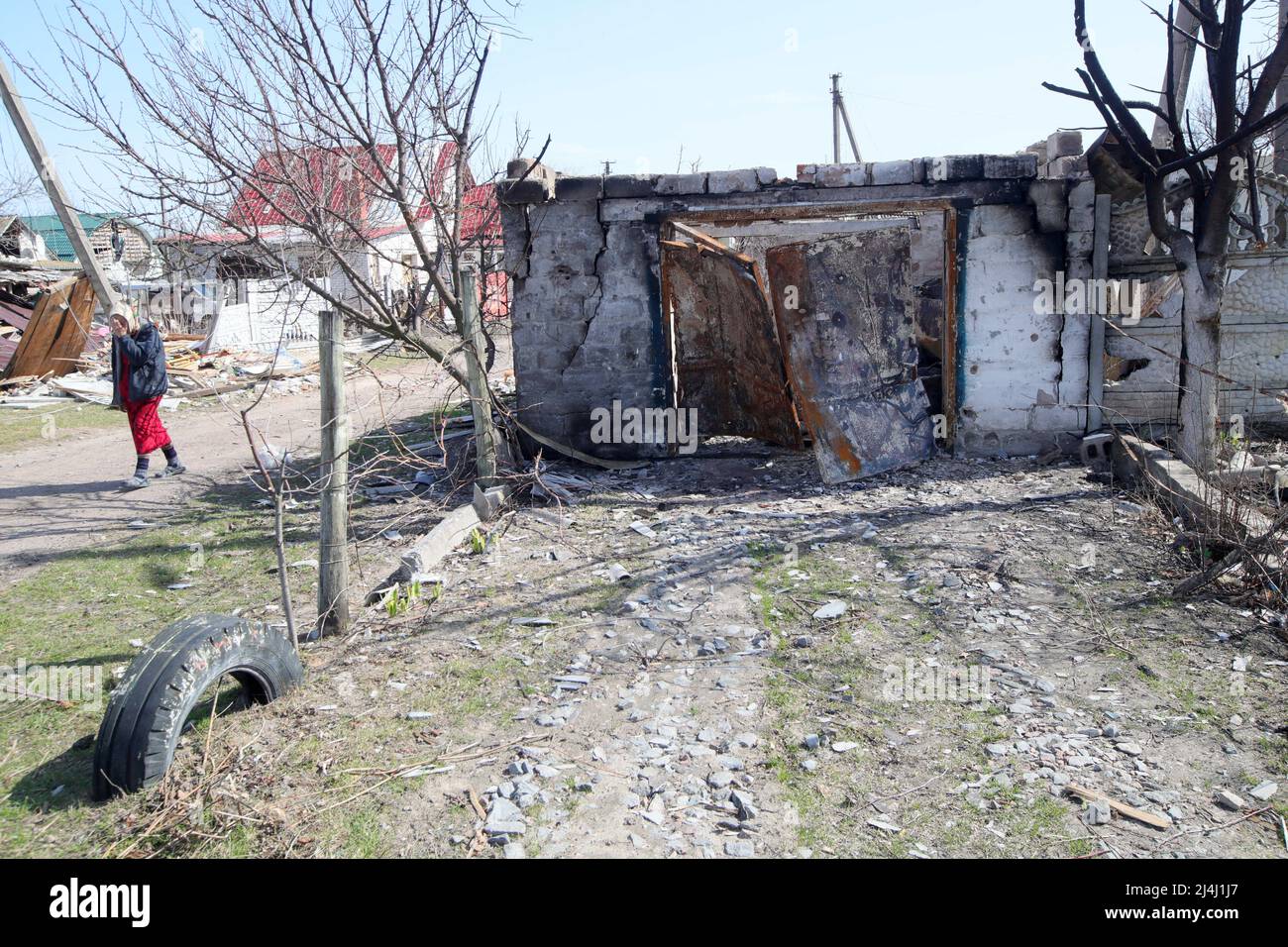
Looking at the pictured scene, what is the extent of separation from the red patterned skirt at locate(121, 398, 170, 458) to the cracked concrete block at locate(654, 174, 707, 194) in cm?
484

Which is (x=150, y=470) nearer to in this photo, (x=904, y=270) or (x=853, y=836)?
(x=904, y=270)

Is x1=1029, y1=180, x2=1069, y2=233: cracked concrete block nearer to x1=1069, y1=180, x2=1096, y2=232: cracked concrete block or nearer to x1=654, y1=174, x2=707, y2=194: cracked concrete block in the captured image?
x1=1069, y1=180, x2=1096, y2=232: cracked concrete block

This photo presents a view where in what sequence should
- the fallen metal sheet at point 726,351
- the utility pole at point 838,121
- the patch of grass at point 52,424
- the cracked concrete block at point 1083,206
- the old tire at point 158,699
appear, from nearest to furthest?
the old tire at point 158,699 → the cracked concrete block at point 1083,206 → the fallen metal sheet at point 726,351 → the patch of grass at point 52,424 → the utility pole at point 838,121

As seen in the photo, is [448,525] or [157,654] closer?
[157,654]

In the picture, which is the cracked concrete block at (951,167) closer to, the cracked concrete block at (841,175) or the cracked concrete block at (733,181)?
the cracked concrete block at (841,175)

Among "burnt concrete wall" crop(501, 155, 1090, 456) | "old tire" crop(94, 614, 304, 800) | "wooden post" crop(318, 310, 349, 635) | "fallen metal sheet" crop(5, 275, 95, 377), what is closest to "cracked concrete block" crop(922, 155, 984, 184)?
"burnt concrete wall" crop(501, 155, 1090, 456)

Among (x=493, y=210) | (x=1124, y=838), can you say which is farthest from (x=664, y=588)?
Answer: (x=493, y=210)

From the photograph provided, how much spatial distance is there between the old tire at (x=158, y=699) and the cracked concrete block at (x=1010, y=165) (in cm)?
702

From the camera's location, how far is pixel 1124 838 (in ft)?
9.67

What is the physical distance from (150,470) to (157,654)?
662cm

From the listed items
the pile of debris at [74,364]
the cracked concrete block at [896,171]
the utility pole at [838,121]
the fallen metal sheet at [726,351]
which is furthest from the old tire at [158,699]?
the utility pole at [838,121]

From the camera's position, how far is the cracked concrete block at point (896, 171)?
7.90 meters

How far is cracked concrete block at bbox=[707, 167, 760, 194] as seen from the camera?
7.93 m

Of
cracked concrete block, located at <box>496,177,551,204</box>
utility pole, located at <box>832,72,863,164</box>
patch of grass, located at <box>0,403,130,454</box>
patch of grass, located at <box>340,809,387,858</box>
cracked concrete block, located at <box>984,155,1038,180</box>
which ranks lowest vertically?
patch of grass, located at <box>340,809,387,858</box>
